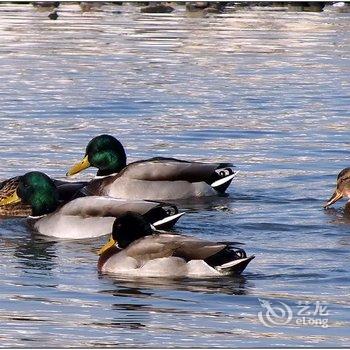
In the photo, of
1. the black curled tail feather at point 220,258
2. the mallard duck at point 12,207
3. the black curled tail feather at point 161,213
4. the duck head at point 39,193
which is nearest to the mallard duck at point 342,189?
the black curled tail feather at point 161,213

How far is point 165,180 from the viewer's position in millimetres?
15867

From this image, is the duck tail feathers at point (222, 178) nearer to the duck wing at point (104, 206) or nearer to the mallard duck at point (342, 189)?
the mallard duck at point (342, 189)

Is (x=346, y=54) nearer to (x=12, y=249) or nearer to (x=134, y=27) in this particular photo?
(x=134, y=27)

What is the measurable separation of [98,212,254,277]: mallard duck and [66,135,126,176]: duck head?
12.9 ft

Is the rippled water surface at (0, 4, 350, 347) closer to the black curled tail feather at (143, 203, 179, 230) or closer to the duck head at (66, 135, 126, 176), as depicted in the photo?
the black curled tail feather at (143, 203, 179, 230)

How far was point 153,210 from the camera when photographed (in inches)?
531

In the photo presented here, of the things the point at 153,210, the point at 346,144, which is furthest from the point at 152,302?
the point at 346,144

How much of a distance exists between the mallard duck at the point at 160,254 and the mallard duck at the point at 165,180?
3.46 metres

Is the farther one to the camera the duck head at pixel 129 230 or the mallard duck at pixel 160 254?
the duck head at pixel 129 230

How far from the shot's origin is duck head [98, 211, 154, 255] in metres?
12.3

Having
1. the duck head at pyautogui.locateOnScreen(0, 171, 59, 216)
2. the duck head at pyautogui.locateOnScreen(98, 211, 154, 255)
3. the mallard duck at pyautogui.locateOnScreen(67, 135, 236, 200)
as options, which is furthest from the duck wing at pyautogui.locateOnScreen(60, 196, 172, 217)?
the mallard duck at pyautogui.locateOnScreen(67, 135, 236, 200)

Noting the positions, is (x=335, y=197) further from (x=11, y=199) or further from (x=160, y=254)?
(x=160, y=254)

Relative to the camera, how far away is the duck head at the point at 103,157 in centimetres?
1623

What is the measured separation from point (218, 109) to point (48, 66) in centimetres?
737
